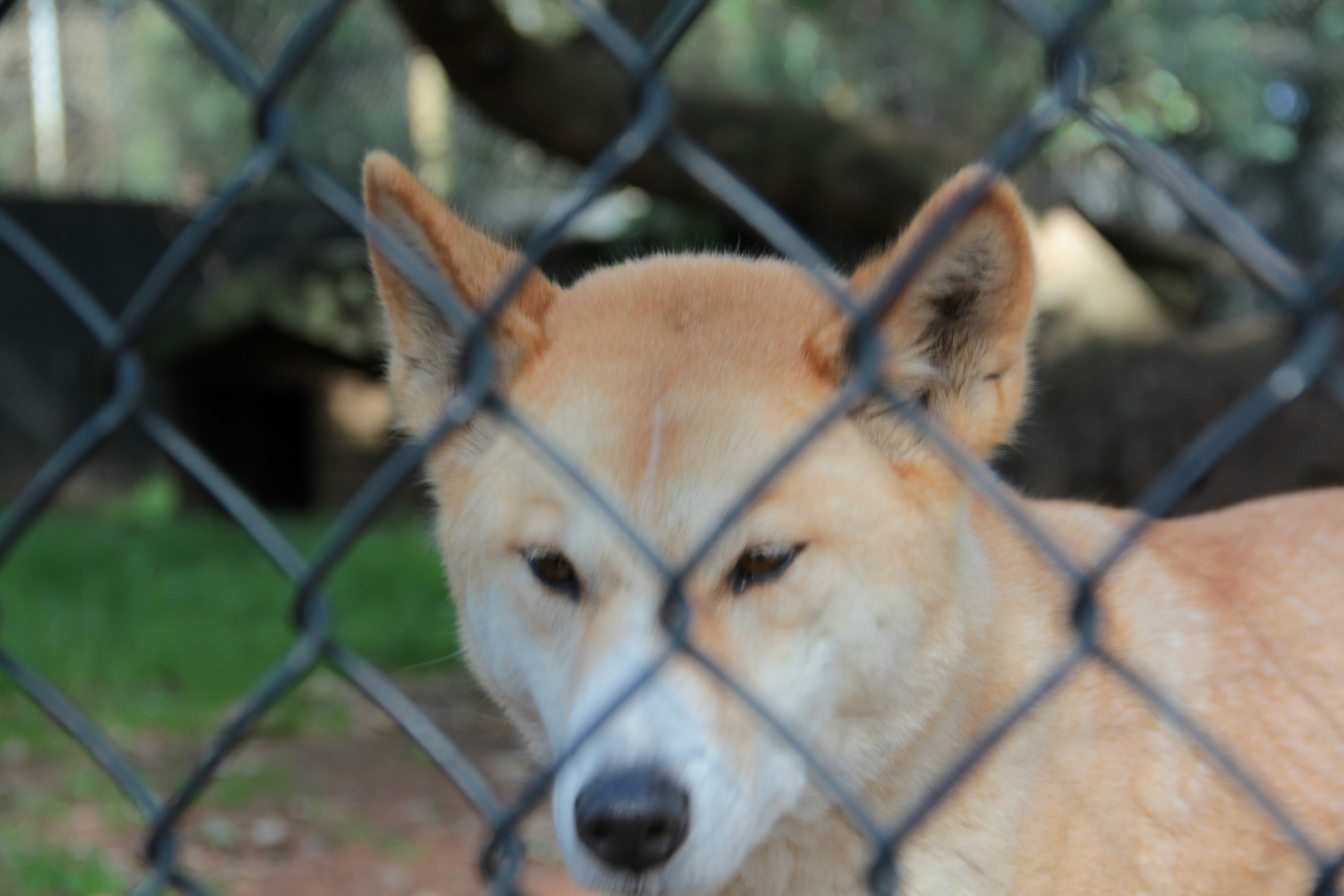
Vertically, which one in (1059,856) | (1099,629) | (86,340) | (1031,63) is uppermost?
(86,340)

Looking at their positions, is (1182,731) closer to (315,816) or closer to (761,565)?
(761,565)

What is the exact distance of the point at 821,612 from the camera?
165cm

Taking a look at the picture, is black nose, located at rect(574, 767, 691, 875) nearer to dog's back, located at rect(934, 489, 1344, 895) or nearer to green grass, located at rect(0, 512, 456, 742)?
dog's back, located at rect(934, 489, 1344, 895)

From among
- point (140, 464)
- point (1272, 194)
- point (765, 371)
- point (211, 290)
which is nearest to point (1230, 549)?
point (765, 371)

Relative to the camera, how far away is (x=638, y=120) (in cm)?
95

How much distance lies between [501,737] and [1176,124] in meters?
6.28

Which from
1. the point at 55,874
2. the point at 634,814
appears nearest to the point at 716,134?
the point at 55,874

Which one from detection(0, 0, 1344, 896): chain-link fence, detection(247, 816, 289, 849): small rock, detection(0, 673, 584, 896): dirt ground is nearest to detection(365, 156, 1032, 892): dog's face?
detection(0, 0, 1344, 896): chain-link fence

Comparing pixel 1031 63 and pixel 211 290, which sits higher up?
pixel 211 290

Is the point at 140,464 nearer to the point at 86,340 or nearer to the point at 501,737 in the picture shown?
the point at 86,340

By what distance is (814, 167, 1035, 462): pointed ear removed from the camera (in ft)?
4.75

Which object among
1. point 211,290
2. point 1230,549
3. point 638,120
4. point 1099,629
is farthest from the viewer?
point 211,290

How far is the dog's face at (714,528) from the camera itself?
1.44m

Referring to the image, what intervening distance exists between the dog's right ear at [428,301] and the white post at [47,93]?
9.26 m
